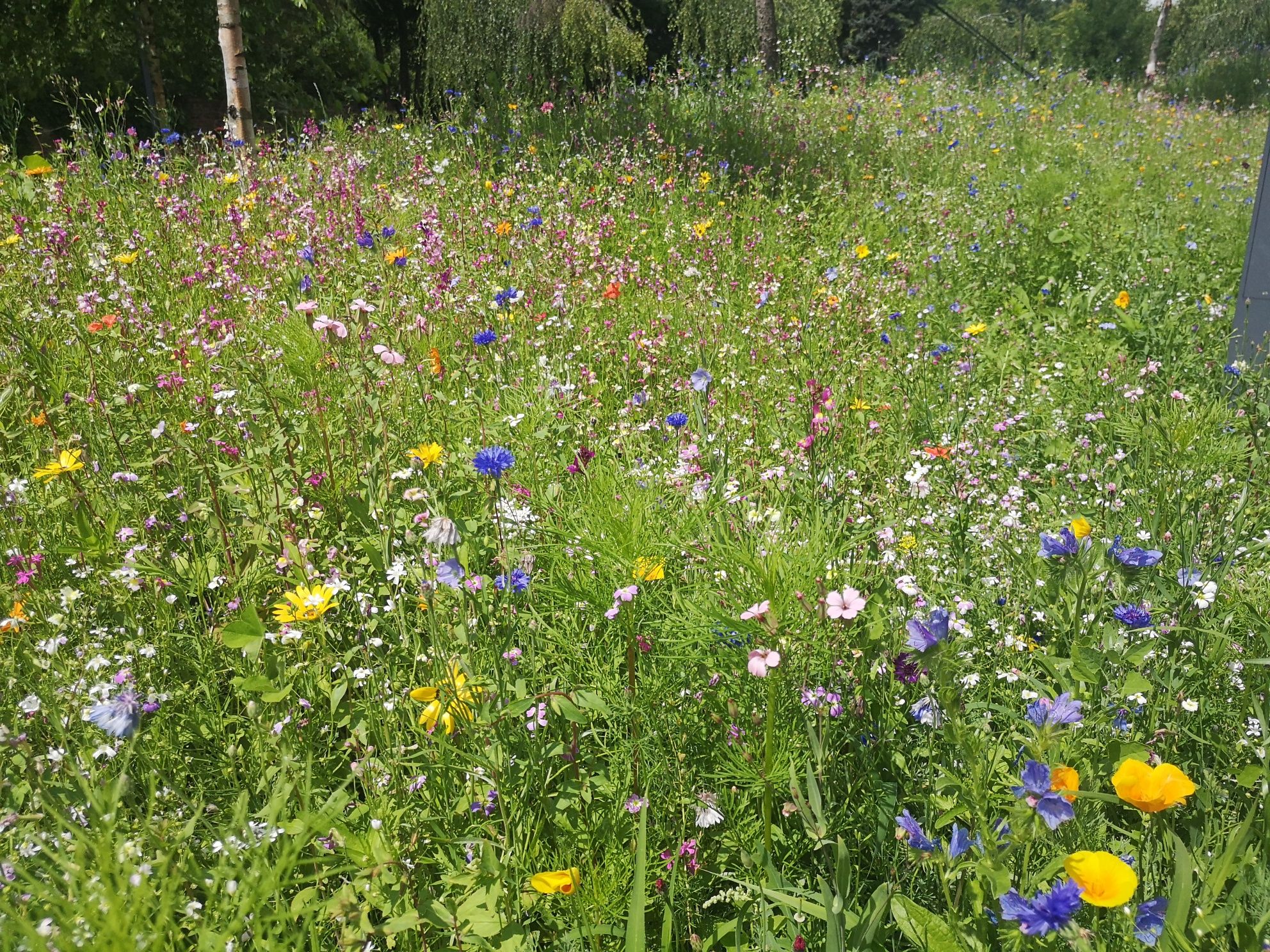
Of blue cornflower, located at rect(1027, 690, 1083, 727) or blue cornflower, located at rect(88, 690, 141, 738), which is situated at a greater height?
blue cornflower, located at rect(1027, 690, 1083, 727)

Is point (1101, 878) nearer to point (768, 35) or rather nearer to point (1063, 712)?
point (1063, 712)

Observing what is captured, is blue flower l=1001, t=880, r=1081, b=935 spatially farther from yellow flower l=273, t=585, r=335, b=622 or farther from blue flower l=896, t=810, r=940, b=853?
yellow flower l=273, t=585, r=335, b=622

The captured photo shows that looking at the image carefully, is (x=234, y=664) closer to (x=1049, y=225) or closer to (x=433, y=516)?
(x=433, y=516)

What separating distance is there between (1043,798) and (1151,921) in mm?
266

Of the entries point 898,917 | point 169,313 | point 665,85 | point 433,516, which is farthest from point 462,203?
point 665,85

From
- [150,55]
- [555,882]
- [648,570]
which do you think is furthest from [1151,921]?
[150,55]

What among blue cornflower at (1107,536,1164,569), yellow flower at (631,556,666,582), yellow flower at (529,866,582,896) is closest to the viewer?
yellow flower at (529,866,582,896)

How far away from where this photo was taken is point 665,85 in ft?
31.4

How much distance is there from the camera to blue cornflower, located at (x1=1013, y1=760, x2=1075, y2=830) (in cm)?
98

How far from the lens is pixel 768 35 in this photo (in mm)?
11164

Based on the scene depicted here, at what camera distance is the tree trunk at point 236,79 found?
18.1ft

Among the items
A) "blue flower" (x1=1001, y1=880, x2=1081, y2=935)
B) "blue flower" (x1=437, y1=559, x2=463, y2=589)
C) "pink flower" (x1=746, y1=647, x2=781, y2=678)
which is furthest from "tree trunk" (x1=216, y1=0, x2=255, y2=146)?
"blue flower" (x1=1001, y1=880, x2=1081, y2=935)

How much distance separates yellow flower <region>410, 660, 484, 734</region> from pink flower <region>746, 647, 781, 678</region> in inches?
19.7

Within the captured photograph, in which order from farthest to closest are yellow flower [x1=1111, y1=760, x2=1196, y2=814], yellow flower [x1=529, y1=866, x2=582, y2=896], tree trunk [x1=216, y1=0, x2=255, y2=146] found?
tree trunk [x1=216, y1=0, x2=255, y2=146] < yellow flower [x1=529, y1=866, x2=582, y2=896] < yellow flower [x1=1111, y1=760, x2=1196, y2=814]
